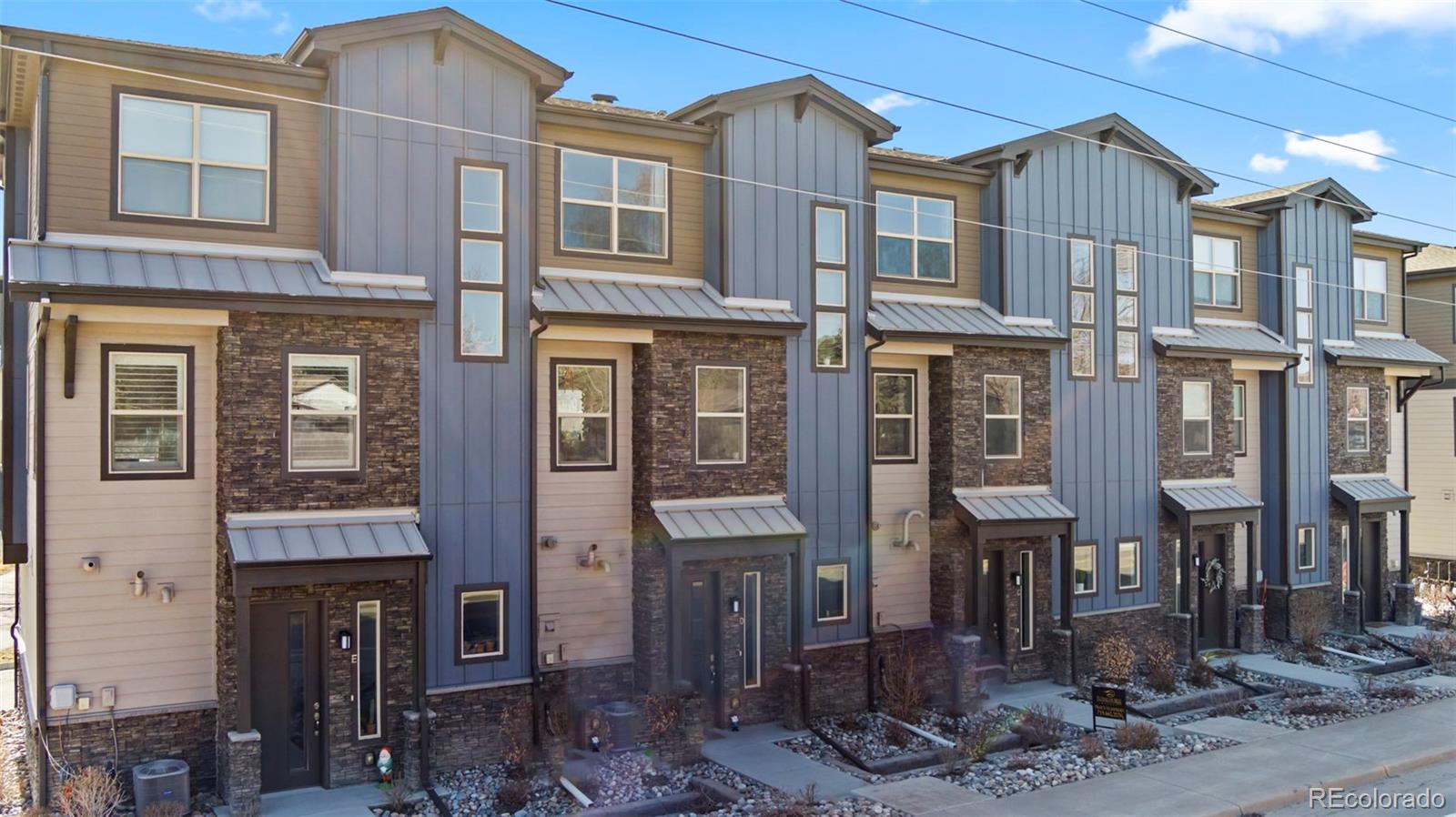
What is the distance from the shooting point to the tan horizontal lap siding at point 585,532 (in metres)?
15.0

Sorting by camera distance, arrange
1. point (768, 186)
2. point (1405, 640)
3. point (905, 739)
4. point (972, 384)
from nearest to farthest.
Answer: point (905, 739), point (768, 186), point (972, 384), point (1405, 640)

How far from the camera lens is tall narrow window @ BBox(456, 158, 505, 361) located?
1420 cm

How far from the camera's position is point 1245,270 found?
23.5m

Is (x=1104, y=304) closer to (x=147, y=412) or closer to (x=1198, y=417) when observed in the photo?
(x=1198, y=417)

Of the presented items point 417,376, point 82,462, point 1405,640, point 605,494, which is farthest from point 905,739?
point 1405,640

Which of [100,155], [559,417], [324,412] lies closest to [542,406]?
[559,417]

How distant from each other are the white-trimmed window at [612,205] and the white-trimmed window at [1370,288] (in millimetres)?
17700

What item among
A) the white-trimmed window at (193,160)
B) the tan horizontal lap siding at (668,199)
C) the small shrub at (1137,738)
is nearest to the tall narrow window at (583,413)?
the tan horizontal lap siding at (668,199)

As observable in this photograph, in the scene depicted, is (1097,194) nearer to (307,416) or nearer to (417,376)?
(417,376)

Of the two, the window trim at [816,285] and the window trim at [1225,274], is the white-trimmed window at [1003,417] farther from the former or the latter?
the window trim at [1225,274]

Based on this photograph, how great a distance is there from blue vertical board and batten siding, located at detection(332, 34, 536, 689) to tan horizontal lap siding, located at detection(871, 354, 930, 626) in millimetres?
6100

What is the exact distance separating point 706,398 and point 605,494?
6.40 ft

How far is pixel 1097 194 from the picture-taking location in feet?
67.3

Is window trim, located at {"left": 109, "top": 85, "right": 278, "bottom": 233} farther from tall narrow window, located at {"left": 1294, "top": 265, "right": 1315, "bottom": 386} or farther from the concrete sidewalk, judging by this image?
tall narrow window, located at {"left": 1294, "top": 265, "right": 1315, "bottom": 386}
